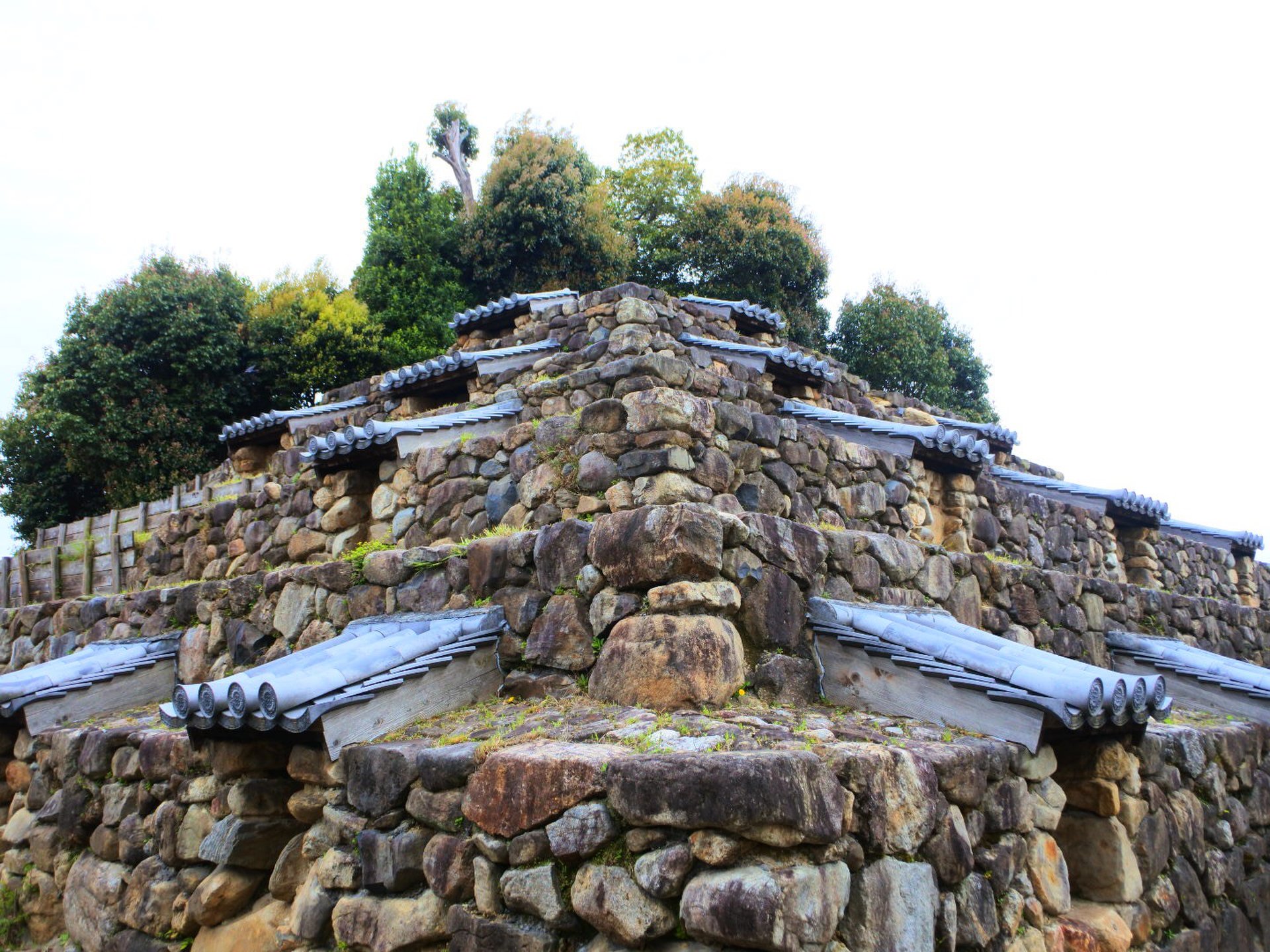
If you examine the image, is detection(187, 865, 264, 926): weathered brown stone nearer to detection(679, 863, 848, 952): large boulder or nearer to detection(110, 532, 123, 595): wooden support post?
detection(679, 863, 848, 952): large boulder

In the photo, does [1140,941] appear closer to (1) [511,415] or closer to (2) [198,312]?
(1) [511,415]

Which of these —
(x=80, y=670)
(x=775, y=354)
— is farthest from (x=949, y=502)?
(x=80, y=670)

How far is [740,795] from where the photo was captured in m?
3.30

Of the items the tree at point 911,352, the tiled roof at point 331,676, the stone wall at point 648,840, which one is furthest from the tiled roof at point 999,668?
the tree at point 911,352

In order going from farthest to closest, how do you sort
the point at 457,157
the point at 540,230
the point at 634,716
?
the point at 457,157
the point at 540,230
the point at 634,716

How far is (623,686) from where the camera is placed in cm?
→ 477

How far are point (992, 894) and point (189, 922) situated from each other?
4314mm

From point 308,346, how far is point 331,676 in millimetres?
15047

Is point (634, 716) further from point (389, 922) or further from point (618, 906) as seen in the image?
point (389, 922)

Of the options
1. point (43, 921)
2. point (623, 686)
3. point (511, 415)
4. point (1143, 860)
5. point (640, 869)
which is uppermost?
point (511, 415)

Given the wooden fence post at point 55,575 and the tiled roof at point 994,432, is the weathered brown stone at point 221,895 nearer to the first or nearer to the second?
the wooden fence post at point 55,575

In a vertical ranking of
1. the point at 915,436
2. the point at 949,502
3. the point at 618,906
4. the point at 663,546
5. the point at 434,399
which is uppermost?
the point at 434,399

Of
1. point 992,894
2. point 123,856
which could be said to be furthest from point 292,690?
point 992,894

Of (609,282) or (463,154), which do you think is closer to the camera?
(609,282)
